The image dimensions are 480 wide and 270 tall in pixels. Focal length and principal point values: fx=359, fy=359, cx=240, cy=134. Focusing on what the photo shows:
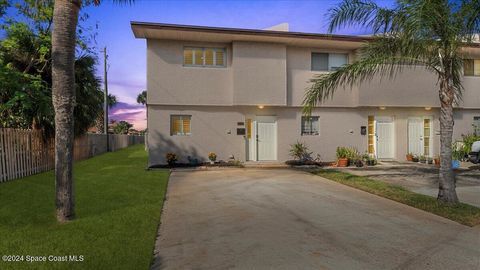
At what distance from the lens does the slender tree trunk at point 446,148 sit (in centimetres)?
780

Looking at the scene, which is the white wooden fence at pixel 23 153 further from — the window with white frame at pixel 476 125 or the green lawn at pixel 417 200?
the window with white frame at pixel 476 125

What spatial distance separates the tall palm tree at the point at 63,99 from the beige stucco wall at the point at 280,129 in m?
9.27

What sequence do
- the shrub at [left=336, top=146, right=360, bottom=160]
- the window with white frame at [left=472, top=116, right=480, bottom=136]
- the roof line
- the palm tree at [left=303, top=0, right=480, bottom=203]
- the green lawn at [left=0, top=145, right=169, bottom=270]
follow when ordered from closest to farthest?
the green lawn at [left=0, top=145, right=169, bottom=270]
the palm tree at [left=303, top=0, right=480, bottom=203]
the roof line
the shrub at [left=336, top=146, right=360, bottom=160]
the window with white frame at [left=472, top=116, right=480, bottom=136]

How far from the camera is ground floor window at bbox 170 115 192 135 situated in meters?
15.9

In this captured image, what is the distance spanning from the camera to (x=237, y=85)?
15.7m

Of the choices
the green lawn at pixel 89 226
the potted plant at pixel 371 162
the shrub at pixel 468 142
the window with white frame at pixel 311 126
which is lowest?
the green lawn at pixel 89 226

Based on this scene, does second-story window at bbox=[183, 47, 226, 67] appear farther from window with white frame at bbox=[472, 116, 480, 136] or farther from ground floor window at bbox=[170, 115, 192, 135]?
window with white frame at bbox=[472, 116, 480, 136]

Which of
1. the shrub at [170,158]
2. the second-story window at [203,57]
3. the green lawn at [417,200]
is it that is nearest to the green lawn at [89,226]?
the shrub at [170,158]

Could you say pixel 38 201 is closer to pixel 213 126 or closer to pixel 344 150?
pixel 213 126

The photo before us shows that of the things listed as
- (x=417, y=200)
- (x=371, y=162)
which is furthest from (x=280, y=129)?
(x=417, y=200)

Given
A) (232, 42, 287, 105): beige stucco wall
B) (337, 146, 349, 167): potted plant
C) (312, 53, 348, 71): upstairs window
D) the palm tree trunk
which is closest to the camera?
the palm tree trunk

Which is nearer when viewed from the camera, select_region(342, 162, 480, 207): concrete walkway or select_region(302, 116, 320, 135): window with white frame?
select_region(342, 162, 480, 207): concrete walkway

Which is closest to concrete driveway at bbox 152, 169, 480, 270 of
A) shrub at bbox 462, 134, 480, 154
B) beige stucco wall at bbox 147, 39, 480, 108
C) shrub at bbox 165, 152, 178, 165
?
shrub at bbox 165, 152, 178, 165

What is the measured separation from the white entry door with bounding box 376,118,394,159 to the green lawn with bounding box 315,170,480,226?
6.54 meters
